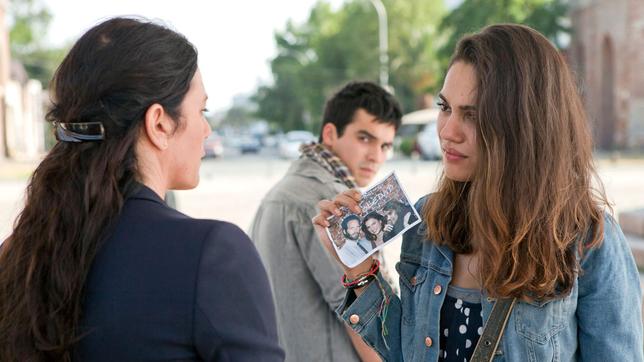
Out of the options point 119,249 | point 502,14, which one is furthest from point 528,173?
point 502,14

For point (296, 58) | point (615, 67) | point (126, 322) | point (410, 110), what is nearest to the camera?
point (126, 322)

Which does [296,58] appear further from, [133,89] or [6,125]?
[133,89]

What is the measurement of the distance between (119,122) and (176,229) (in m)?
0.27

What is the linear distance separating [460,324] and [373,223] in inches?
16.5

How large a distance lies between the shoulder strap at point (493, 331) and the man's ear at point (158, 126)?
1033 mm

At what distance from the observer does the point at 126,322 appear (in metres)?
1.48

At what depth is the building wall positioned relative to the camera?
36.8 m

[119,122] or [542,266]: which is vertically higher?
[119,122]

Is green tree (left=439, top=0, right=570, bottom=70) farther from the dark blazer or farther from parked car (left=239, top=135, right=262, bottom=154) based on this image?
the dark blazer

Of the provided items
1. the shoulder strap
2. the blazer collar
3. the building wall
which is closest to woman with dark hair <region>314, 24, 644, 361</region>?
the shoulder strap

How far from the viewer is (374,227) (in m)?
2.40

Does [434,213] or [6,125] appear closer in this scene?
[434,213]

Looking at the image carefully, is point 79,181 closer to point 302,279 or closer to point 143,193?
point 143,193

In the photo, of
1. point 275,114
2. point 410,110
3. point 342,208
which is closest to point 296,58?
point 275,114
